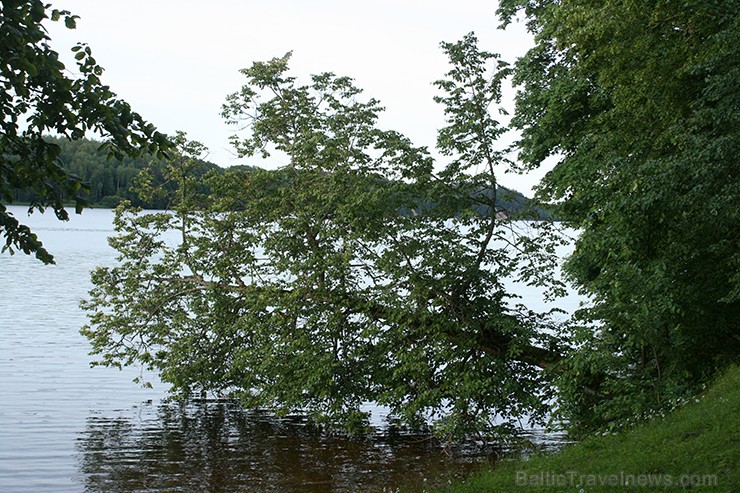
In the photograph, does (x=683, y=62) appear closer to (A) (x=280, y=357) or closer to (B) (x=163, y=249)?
(A) (x=280, y=357)

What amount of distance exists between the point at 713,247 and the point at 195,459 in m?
12.7

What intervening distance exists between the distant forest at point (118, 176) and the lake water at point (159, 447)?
629 centimetres

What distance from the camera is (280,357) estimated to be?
20.4 m

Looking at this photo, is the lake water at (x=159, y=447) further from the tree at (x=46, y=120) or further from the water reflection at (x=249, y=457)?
the tree at (x=46, y=120)

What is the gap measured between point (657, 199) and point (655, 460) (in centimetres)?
469

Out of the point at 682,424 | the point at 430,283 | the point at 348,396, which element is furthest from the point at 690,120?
the point at 348,396

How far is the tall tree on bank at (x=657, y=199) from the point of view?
41.8 feet

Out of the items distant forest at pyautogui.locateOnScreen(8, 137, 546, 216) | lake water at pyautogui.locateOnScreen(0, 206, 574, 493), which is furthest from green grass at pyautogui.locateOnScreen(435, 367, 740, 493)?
distant forest at pyautogui.locateOnScreen(8, 137, 546, 216)

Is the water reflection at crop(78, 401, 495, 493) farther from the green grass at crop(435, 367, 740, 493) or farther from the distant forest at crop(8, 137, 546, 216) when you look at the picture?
the distant forest at crop(8, 137, 546, 216)

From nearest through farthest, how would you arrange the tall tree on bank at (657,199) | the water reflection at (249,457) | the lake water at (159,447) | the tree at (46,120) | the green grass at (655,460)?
the tree at (46,120), the green grass at (655,460), the tall tree on bank at (657,199), the water reflection at (249,457), the lake water at (159,447)

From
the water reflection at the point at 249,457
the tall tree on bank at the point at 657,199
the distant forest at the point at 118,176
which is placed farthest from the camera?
the distant forest at the point at 118,176

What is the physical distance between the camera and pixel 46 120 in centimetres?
678

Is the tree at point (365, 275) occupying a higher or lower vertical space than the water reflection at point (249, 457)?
higher

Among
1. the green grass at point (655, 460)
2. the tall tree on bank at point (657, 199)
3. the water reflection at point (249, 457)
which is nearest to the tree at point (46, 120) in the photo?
the green grass at point (655, 460)
